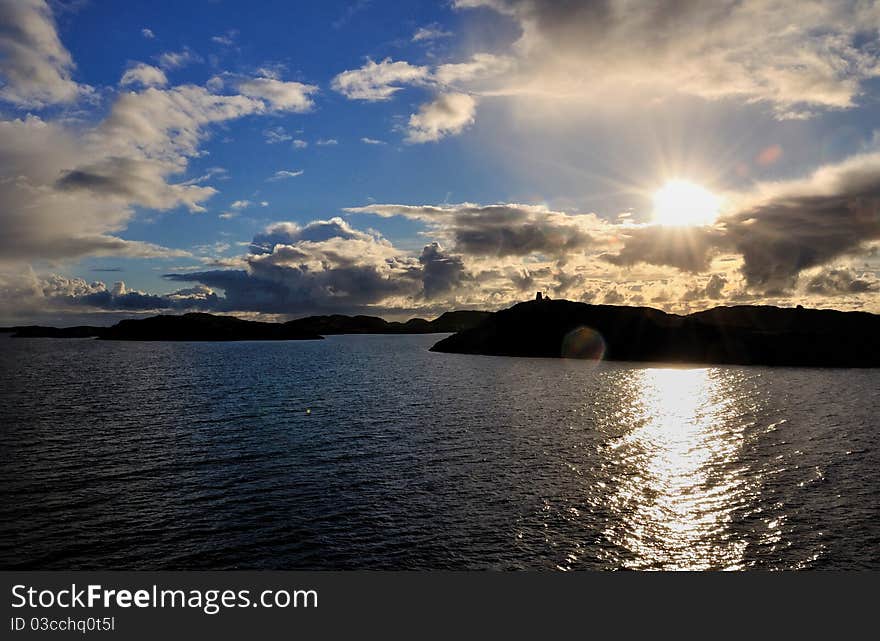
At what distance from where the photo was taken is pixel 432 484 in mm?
44812

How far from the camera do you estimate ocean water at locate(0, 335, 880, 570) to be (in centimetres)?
3188

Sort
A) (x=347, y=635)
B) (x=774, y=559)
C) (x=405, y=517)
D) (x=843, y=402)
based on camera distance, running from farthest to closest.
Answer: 1. (x=843, y=402)
2. (x=405, y=517)
3. (x=774, y=559)
4. (x=347, y=635)

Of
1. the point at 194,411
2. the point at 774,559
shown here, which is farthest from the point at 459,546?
the point at 194,411

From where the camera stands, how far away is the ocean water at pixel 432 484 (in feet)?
105

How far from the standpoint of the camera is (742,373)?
16488 centimetres

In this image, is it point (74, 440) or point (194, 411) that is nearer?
point (74, 440)

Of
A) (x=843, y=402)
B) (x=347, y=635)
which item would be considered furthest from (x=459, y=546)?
(x=843, y=402)

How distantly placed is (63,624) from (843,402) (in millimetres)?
118774

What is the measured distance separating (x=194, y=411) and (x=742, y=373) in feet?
518

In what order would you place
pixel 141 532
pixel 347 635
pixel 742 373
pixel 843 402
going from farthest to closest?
pixel 742 373 < pixel 843 402 < pixel 141 532 < pixel 347 635

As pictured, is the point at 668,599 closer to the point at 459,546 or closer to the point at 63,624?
the point at 459,546

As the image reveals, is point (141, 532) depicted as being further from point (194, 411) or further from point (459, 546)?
point (194, 411)

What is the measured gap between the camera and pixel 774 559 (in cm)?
3125

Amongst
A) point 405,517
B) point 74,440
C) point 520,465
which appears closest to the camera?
point 405,517
